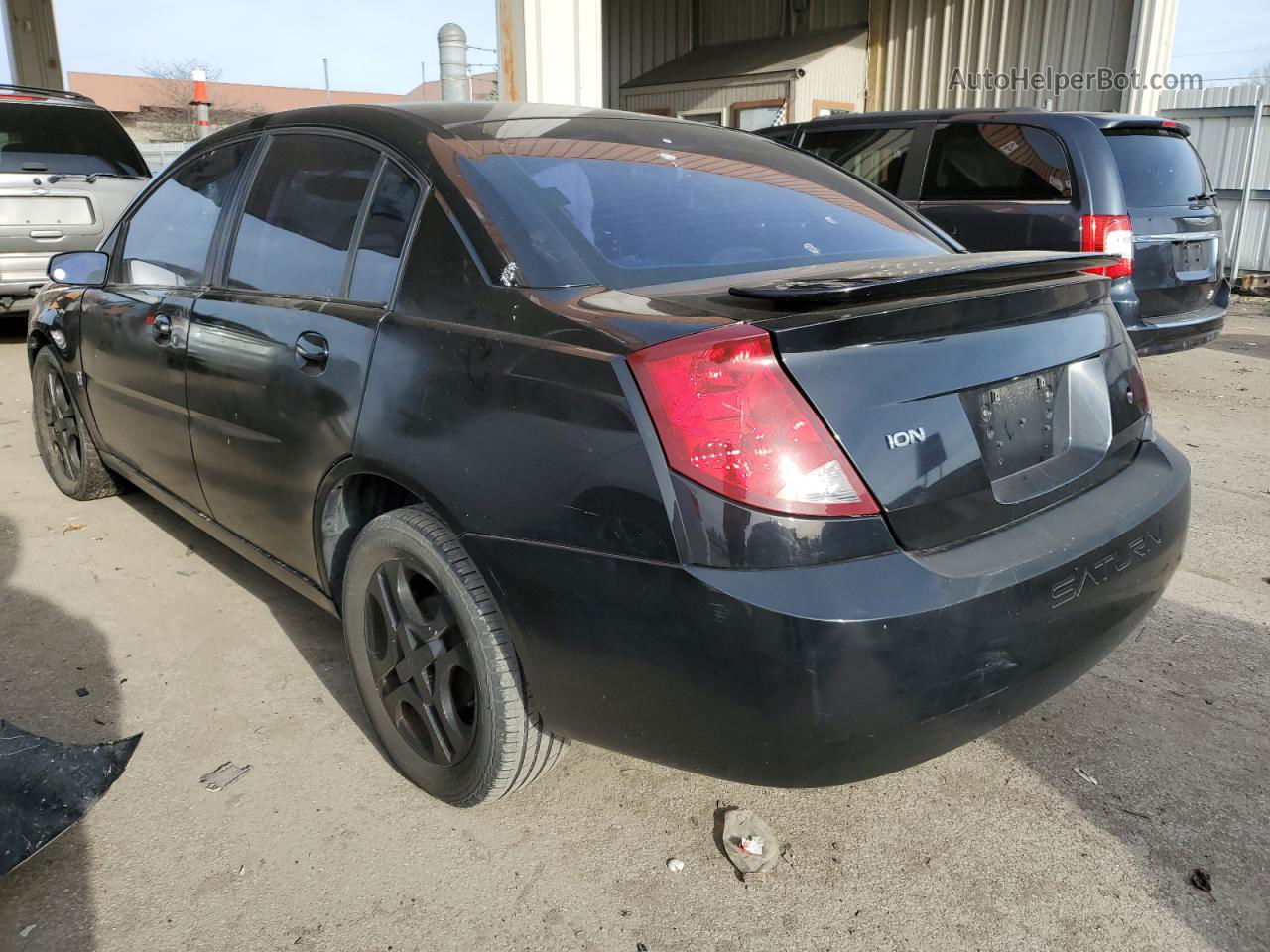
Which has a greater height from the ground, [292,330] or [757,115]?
[757,115]

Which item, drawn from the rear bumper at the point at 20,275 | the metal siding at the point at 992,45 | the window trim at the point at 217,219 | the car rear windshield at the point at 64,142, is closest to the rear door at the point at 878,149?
the window trim at the point at 217,219

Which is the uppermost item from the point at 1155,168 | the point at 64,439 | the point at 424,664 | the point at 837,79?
the point at 837,79

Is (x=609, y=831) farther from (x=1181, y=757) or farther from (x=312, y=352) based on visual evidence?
(x=1181, y=757)

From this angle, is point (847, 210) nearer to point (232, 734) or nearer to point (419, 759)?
point (419, 759)

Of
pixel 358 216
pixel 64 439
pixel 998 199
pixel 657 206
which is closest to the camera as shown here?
pixel 657 206

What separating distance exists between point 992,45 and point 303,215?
37.1 ft

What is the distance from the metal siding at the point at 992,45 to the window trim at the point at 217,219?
10.2m

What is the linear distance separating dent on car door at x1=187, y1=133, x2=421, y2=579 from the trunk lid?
2.67 ft

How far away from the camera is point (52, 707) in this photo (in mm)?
2855

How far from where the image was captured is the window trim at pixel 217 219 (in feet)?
10.0

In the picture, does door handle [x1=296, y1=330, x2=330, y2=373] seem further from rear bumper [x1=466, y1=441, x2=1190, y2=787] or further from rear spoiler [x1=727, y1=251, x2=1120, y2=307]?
rear spoiler [x1=727, y1=251, x2=1120, y2=307]

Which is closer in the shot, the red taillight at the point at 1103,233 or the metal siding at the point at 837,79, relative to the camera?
the red taillight at the point at 1103,233

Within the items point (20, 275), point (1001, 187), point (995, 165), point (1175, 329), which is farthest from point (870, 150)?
point (20, 275)

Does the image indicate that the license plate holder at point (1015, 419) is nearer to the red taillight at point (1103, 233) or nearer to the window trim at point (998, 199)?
the red taillight at point (1103, 233)
